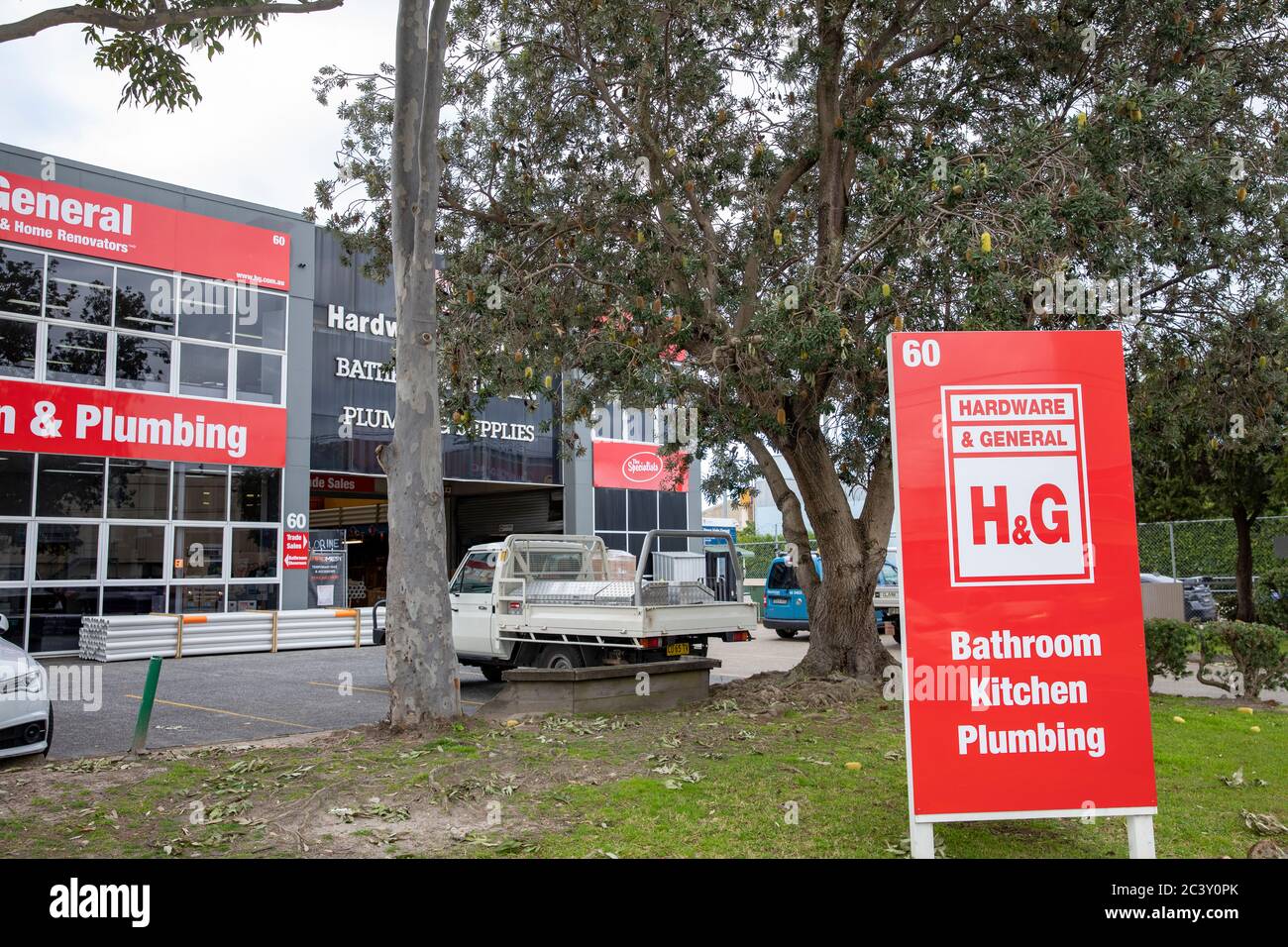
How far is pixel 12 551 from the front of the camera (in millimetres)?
18281

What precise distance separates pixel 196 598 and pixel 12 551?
3490 millimetres

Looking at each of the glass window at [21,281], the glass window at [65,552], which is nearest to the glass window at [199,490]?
the glass window at [65,552]

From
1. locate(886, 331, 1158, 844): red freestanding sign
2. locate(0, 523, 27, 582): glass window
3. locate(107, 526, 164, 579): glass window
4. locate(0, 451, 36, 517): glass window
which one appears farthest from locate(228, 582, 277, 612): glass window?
locate(886, 331, 1158, 844): red freestanding sign

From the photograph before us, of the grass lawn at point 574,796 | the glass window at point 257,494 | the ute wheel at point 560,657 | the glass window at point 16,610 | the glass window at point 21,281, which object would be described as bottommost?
the grass lawn at point 574,796

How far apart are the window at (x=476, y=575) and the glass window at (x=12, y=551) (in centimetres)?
963

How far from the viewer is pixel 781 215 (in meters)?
12.6

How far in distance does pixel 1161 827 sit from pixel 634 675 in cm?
563

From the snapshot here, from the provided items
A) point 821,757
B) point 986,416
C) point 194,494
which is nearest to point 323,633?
point 194,494

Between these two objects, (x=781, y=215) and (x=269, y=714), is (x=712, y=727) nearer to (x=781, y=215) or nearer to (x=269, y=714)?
(x=269, y=714)

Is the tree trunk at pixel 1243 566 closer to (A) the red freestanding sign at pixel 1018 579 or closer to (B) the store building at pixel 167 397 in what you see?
(B) the store building at pixel 167 397

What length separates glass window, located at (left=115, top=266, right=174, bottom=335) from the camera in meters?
19.9

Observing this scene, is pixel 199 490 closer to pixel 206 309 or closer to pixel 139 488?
pixel 139 488

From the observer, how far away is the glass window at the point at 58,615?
18438 millimetres

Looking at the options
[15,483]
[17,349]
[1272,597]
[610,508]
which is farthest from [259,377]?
[1272,597]
